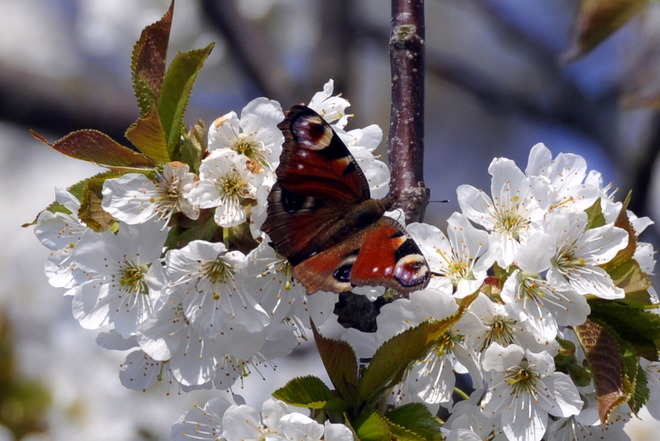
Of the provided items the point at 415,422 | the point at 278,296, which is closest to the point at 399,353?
the point at 415,422

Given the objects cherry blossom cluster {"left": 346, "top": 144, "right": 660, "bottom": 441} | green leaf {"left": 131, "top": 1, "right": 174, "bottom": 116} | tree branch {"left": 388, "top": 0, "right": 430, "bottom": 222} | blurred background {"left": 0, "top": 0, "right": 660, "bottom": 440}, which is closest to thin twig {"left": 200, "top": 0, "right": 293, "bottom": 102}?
blurred background {"left": 0, "top": 0, "right": 660, "bottom": 440}

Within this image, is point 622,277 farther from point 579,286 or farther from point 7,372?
point 7,372

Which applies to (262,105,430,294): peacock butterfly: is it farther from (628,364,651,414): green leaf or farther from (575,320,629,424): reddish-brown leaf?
(628,364,651,414): green leaf

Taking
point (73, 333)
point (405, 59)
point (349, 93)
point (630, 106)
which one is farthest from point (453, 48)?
point (405, 59)

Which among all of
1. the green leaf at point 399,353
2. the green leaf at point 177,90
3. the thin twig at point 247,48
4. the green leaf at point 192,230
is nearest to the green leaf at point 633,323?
the green leaf at point 399,353

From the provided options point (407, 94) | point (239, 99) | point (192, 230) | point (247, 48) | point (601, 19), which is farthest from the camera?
point (239, 99)

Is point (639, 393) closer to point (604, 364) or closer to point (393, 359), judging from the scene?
point (604, 364)
